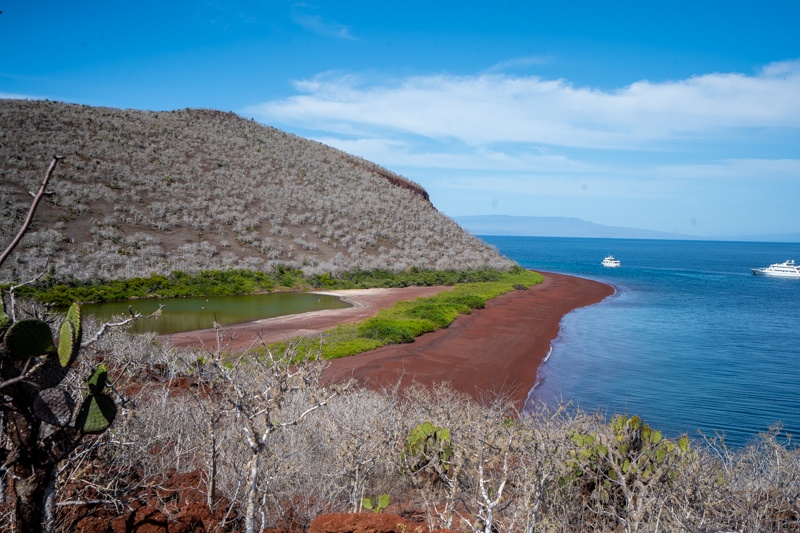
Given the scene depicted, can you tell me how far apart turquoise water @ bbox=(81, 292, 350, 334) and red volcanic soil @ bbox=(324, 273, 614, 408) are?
303 inches

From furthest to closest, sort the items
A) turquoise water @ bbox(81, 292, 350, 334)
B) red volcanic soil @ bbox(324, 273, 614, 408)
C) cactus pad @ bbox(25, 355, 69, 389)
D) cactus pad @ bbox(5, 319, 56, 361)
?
turquoise water @ bbox(81, 292, 350, 334) → red volcanic soil @ bbox(324, 273, 614, 408) → cactus pad @ bbox(25, 355, 69, 389) → cactus pad @ bbox(5, 319, 56, 361)

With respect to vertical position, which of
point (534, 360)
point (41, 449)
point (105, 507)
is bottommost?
point (534, 360)

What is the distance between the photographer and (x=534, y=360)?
2020cm

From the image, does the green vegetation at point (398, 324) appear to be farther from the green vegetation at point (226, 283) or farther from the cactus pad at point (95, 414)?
the cactus pad at point (95, 414)

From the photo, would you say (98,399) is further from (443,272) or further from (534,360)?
(443,272)

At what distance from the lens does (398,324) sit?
73.9 feet

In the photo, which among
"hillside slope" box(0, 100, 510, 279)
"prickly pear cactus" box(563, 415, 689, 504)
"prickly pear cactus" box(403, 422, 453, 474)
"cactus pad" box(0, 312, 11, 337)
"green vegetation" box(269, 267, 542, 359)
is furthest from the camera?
"hillside slope" box(0, 100, 510, 279)

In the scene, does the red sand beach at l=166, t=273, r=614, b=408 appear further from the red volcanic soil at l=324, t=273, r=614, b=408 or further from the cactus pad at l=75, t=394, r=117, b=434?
the cactus pad at l=75, t=394, r=117, b=434

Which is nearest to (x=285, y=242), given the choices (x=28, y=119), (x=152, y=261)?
(x=152, y=261)

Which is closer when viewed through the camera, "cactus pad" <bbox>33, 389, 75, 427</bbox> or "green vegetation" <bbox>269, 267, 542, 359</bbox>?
"cactus pad" <bbox>33, 389, 75, 427</bbox>

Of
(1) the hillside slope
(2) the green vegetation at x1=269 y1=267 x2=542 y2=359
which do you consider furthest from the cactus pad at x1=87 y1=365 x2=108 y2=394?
(1) the hillside slope

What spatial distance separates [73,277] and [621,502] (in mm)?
29666

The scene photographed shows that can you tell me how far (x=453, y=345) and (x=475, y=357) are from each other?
1780 millimetres

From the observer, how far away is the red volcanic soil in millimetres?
16422
